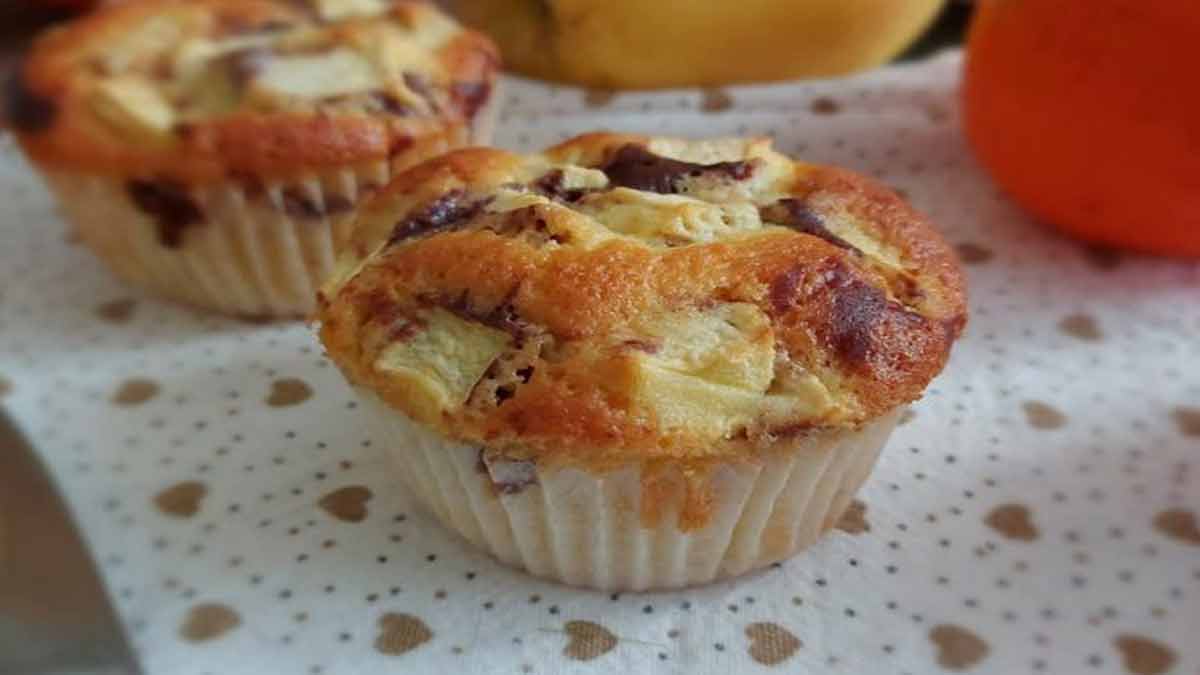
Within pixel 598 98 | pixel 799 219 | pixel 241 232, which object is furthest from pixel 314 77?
pixel 799 219

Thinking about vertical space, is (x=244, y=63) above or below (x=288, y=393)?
above

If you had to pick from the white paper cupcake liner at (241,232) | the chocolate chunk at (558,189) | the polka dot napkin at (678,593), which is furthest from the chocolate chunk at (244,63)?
the chocolate chunk at (558,189)

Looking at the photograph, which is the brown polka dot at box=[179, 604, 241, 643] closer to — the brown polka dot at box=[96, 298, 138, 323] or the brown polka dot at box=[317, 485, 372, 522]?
the brown polka dot at box=[317, 485, 372, 522]

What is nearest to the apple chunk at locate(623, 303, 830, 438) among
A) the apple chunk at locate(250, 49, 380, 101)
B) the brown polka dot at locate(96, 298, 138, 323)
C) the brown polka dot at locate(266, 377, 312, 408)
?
the brown polka dot at locate(266, 377, 312, 408)

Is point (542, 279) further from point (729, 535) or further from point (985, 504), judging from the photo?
point (985, 504)

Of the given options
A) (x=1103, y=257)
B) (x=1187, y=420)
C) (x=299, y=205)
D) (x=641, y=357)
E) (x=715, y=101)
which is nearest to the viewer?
(x=641, y=357)

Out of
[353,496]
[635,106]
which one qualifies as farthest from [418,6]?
[353,496]

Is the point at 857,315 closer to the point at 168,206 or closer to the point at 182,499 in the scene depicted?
the point at 182,499
